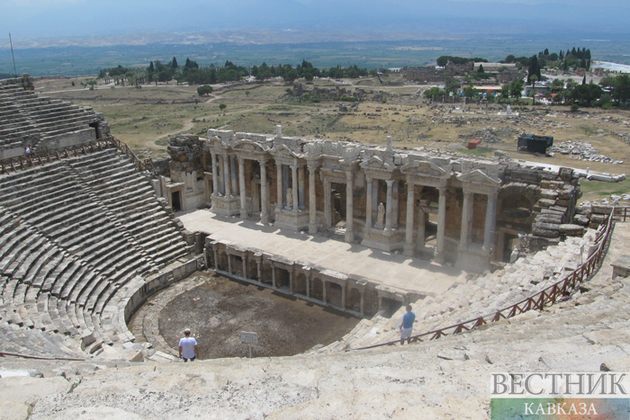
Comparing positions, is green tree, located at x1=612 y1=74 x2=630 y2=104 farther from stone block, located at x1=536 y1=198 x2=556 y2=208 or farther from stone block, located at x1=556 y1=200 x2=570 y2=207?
stone block, located at x1=536 y1=198 x2=556 y2=208

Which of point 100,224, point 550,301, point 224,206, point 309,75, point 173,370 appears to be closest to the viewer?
point 173,370

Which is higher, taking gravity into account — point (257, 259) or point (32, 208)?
point (32, 208)

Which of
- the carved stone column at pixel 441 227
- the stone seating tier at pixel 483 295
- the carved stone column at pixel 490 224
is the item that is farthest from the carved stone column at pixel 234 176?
the carved stone column at pixel 490 224

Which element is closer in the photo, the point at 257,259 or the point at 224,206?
the point at 257,259

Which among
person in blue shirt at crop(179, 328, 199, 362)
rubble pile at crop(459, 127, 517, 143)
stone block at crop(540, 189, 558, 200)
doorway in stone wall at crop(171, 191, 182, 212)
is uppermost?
stone block at crop(540, 189, 558, 200)

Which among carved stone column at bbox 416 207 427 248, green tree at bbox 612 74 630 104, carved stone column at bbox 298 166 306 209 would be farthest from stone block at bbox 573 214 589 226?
green tree at bbox 612 74 630 104

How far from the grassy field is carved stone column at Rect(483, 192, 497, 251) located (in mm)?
20960

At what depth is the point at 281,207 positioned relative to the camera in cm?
2745

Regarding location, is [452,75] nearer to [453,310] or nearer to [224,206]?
[224,206]

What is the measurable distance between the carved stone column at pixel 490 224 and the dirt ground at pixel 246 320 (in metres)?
6.29

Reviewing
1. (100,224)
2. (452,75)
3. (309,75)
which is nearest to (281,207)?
(100,224)

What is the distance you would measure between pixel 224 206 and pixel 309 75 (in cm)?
10446

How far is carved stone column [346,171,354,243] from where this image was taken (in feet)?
81.1

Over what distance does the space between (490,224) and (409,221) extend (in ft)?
11.4
